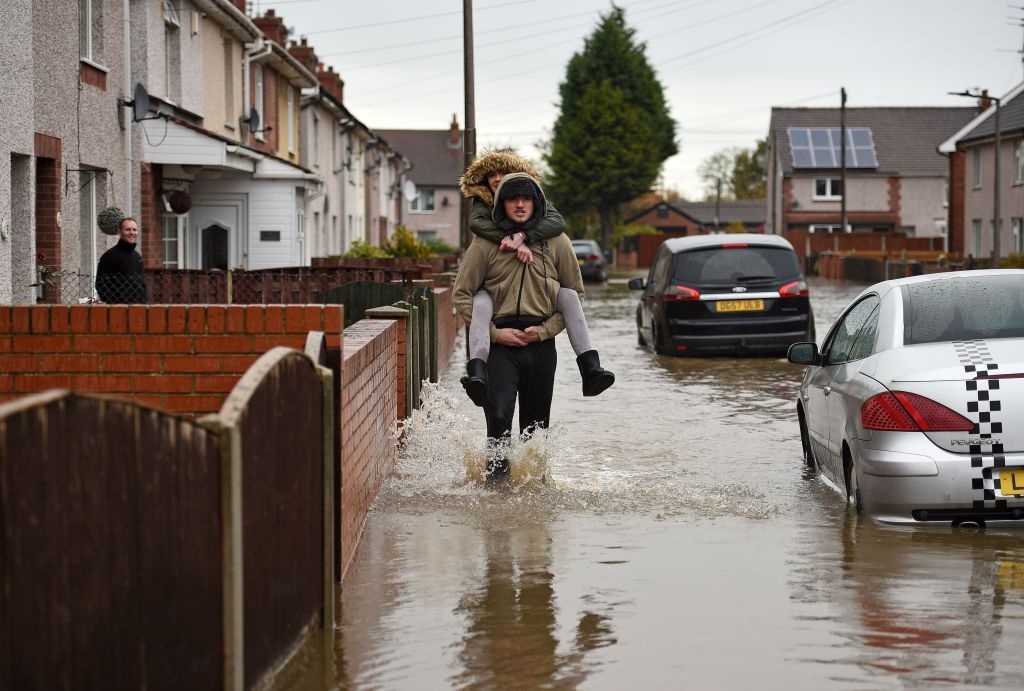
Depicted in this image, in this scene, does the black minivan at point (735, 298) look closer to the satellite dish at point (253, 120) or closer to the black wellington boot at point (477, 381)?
the black wellington boot at point (477, 381)

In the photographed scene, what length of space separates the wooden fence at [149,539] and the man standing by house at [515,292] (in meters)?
→ 3.32

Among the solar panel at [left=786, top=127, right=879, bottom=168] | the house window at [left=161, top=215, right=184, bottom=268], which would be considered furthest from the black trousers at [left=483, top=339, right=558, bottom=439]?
the solar panel at [left=786, top=127, right=879, bottom=168]

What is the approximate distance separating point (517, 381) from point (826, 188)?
76.9 meters

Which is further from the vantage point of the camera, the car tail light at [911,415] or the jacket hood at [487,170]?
the jacket hood at [487,170]

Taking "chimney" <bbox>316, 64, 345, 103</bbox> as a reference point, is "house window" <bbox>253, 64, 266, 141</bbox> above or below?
below

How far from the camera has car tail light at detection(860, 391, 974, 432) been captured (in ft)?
24.0

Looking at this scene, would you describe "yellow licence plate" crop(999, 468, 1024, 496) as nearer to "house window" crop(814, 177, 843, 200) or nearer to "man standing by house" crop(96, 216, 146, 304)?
"man standing by house" crop(96, 216, 146, 304)

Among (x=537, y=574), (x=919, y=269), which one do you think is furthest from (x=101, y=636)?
(x=919, y=269)

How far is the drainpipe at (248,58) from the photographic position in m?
29.4

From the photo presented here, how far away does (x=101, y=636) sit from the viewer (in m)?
3.53

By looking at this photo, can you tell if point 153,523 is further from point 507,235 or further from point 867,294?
point 867,294

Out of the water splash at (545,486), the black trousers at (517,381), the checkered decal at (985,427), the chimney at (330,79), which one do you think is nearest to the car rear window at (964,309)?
the checkered decal at (985,427)

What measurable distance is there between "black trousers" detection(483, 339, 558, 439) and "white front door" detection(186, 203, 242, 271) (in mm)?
20006

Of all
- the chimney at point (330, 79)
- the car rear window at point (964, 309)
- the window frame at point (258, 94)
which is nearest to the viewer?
the car rear window at point (964, 309)
